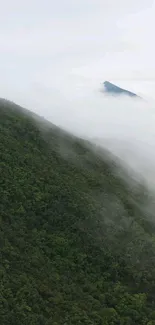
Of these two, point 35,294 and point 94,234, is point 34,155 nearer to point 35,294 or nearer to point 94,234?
point 94,234

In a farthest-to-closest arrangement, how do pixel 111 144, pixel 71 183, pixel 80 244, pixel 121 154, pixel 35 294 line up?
pixel 111 144 → pixel 121 154 → pixel 71 183 → pixel 80 244 → pixel 35 294

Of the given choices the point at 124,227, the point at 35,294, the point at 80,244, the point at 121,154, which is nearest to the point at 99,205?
the point at 124,227

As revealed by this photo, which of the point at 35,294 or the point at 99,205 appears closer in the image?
the point at 35,294

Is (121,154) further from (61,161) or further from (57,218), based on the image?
(57,218)

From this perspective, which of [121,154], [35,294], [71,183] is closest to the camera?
[35,294]

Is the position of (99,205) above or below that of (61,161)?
below

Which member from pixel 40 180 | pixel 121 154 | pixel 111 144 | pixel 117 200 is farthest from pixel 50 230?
pixel 111 144

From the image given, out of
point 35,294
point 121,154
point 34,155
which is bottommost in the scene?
point 35,294
